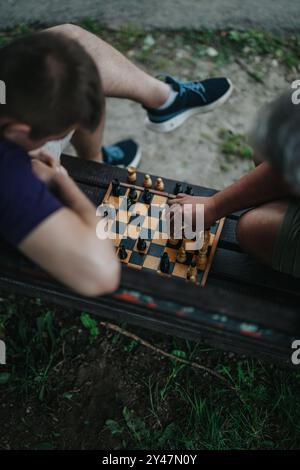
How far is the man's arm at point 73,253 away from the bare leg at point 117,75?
1.07 metres

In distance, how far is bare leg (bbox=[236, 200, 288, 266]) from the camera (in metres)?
1.87

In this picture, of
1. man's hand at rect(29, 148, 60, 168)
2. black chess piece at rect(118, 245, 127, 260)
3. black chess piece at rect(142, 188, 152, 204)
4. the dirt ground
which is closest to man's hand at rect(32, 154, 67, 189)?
man's hand at rect(29, 148, 60, 168)

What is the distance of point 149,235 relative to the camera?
221cm

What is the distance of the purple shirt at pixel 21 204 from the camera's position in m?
1.48

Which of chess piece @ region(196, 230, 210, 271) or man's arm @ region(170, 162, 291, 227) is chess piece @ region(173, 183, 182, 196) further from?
chess piece @ region(196, 230, 210, 271)

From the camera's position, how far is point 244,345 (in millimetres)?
1885

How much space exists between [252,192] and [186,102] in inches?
43.2

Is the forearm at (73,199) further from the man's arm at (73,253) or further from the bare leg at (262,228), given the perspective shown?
the bare leg at (262,228)

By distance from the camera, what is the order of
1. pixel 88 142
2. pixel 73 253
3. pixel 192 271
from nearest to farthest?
pixel 73 253, pixel 192 271, pixel 88 142

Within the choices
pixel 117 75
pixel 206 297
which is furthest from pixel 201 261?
pixel 117 75

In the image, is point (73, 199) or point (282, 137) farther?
point (73, 199)

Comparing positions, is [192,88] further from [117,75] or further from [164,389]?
[164,389]

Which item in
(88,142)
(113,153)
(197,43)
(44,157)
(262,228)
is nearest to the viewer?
(44,157)
